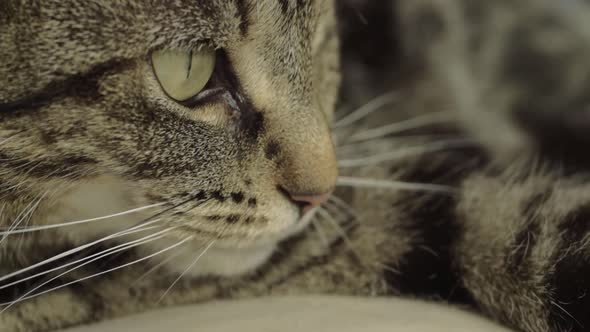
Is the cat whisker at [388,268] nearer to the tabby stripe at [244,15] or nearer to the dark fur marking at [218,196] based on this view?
the dark fur marking at [218,196]

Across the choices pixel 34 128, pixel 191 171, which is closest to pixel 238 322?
pixel 191 171

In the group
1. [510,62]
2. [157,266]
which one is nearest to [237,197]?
[157,266]

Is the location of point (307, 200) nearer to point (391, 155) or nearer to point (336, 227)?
point (336, 227)

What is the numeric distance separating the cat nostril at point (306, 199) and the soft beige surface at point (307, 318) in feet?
0.35

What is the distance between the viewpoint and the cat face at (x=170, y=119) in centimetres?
60

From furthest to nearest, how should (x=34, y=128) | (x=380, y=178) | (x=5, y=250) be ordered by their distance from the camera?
(x=380, y=178), (x=5, y=250), (x=34, y=128)

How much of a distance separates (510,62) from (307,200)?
672mm

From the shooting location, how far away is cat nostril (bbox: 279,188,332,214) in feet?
2.31

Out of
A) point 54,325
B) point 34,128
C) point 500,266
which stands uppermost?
point 34,128

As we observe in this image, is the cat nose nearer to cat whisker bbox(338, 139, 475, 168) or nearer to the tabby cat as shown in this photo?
the tabby cat

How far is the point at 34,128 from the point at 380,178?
17.7 inches

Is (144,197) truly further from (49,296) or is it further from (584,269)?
(584,269)

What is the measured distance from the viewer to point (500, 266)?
71 cm

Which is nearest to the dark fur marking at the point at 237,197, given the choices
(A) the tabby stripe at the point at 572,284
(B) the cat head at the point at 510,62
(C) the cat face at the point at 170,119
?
(C) the cat face at the point at 170,119
